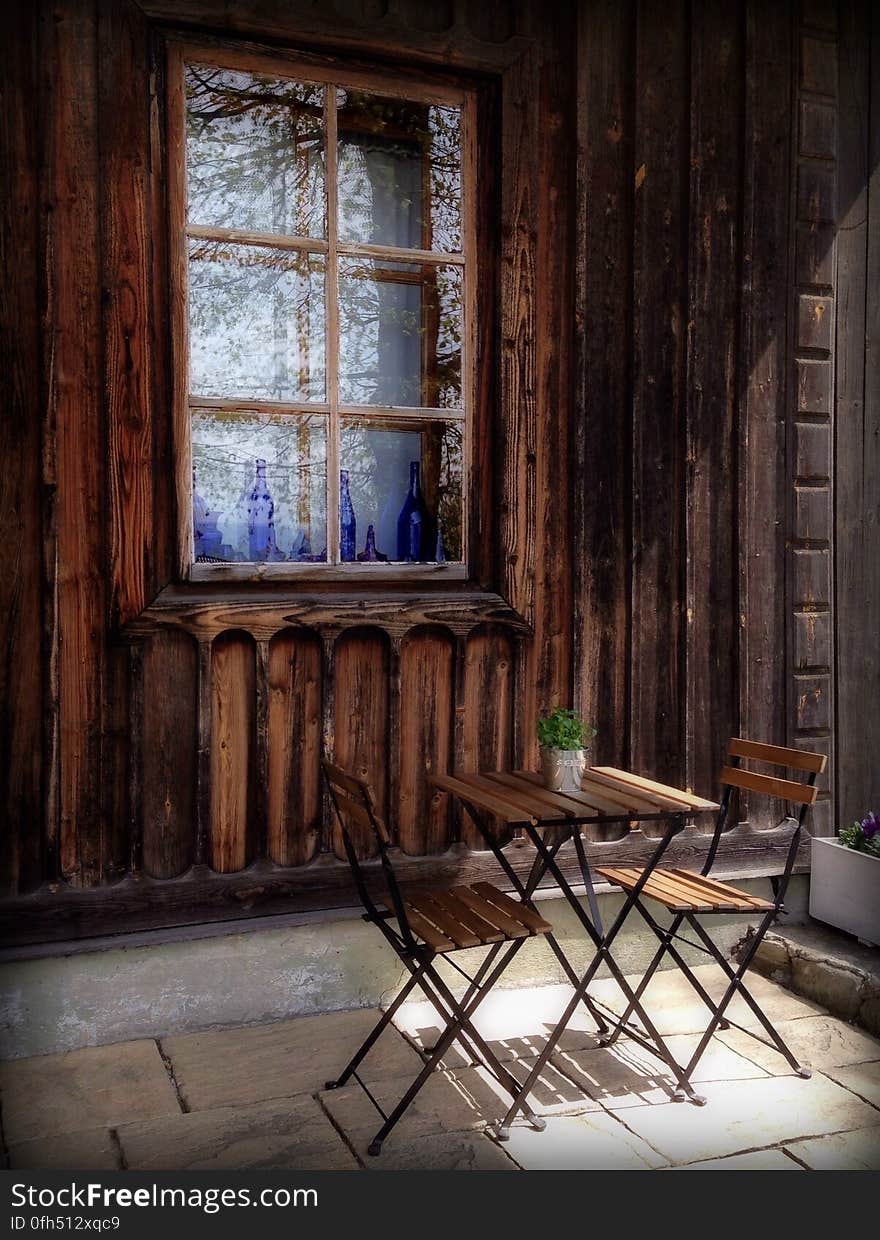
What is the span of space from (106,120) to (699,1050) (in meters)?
3.46

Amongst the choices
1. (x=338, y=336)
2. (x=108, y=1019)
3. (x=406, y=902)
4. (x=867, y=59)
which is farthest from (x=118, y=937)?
(x=867, y=59)

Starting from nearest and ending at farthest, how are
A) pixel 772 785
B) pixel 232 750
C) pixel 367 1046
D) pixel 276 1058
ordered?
pixel 367 1046 → pixel 276 1058 → pixel 772 785 → pixel 232 750

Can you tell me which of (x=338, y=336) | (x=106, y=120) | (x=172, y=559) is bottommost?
(x=172, y=559)

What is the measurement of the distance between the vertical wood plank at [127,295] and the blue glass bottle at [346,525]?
2.32ft

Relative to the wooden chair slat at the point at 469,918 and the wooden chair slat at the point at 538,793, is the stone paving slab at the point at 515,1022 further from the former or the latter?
the wooden chair slat at the point at 538,793

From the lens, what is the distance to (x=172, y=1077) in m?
3.32

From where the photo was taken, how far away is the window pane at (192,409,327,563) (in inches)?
149

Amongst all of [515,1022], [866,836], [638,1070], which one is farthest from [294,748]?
[866,836]

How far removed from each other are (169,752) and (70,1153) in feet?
4.05

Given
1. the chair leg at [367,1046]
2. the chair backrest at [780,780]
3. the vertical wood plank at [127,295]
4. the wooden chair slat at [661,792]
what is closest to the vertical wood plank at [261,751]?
the vertical wood plank at [127,295]

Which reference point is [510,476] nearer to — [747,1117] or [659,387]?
[659,387]

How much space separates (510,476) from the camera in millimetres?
4062

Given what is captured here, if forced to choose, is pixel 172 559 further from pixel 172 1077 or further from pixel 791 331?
pixel 791 331

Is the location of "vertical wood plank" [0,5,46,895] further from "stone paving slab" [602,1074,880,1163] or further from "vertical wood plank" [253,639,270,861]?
"stone paving slab" [602,1074,880,1163]
